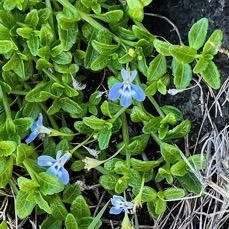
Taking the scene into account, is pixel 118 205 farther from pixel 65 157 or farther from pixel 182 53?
pixel 182 53

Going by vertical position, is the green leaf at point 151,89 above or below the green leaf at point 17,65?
above

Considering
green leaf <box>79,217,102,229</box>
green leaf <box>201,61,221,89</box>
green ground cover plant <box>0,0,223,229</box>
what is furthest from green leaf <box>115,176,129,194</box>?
green leaf <box>201,61,221,89</box>

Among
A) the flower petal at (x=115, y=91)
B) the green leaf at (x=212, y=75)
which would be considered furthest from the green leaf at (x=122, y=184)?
the green leaf at (x=212, y=75)

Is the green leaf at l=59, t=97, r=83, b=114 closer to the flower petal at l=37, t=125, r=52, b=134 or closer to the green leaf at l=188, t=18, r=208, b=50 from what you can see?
the flower petal at l=37, t=125, r=52, b=134

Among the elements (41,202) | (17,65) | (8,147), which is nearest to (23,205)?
(41,202)

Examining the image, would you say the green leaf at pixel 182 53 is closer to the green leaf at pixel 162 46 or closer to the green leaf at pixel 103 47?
the green leaf at pixel 162 46

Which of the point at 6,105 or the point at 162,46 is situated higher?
the point at 162,46
